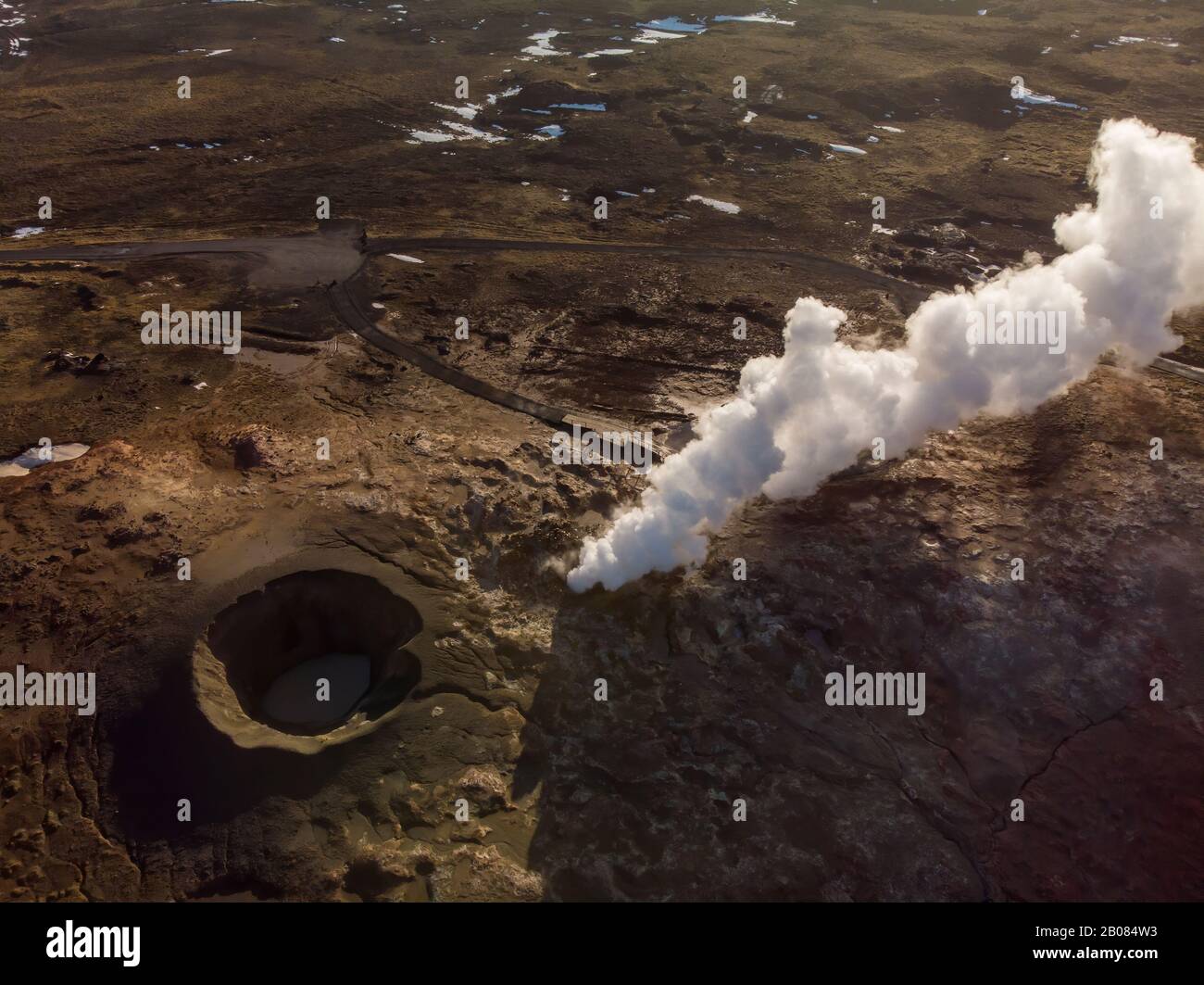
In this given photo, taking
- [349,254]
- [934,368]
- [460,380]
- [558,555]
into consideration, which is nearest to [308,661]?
[558,555]

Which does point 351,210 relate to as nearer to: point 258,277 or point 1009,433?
point 258,277

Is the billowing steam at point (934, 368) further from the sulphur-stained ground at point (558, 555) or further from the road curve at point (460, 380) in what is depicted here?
→ the road curve at point (460, 380)

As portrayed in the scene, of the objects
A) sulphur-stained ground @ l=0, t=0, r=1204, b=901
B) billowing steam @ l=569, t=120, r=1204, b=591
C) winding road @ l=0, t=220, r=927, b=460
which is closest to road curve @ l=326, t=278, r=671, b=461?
winding road @ l=0, t=220, r=927, b=460

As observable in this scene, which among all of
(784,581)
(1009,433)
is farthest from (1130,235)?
(784,581)

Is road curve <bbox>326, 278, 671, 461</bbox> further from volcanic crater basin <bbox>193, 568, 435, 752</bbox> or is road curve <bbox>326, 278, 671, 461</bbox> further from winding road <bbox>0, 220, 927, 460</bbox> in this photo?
volcanic crater basin <bbox>193, 568, 435, 752</bbox>

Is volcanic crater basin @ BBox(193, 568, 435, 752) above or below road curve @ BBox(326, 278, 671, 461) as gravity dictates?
below

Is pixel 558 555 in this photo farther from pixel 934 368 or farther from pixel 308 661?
pixel 934 368
